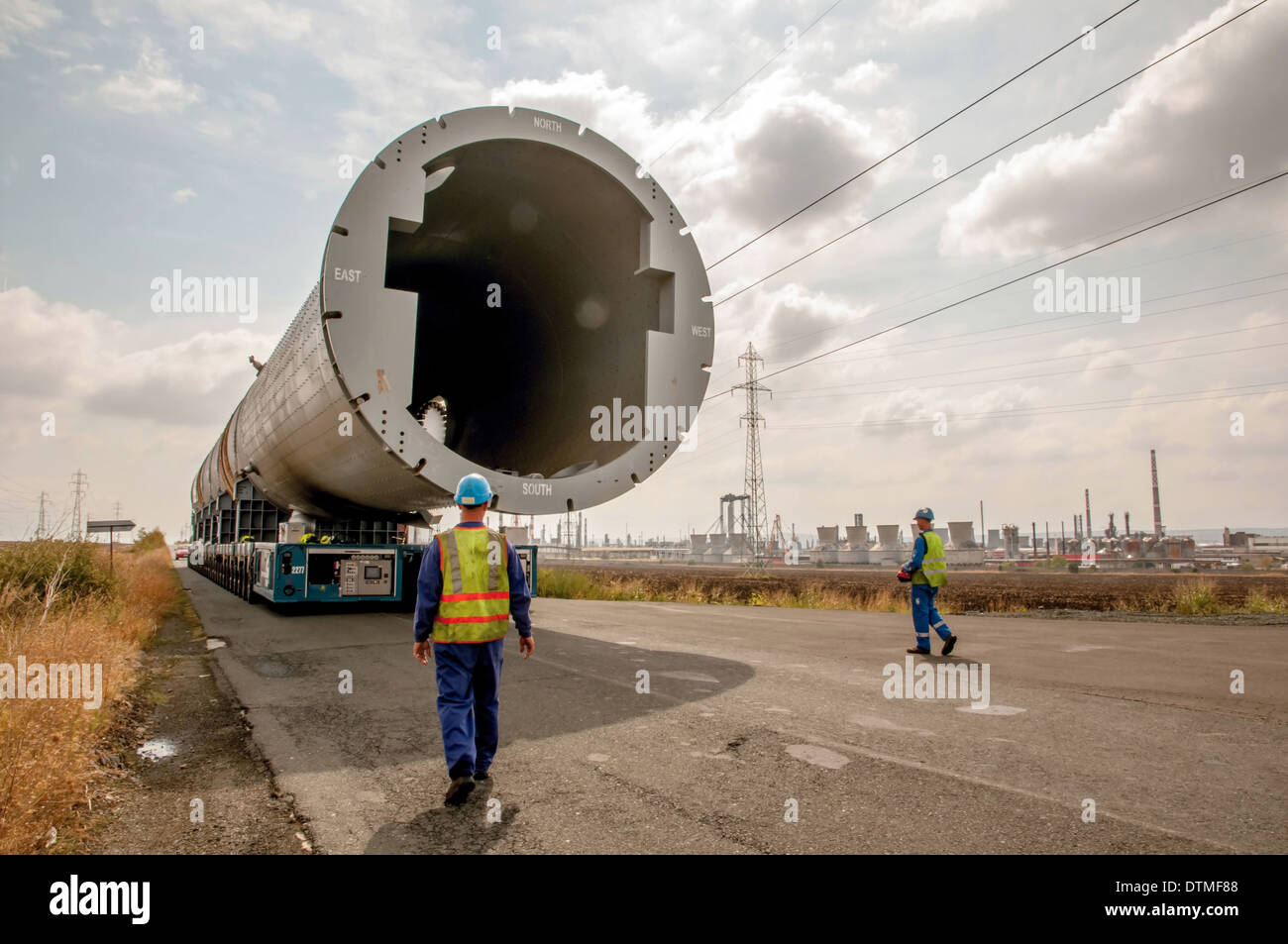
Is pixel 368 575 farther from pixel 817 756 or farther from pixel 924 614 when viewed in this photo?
pixel 817 756

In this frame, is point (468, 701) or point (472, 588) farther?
point (472, 588)

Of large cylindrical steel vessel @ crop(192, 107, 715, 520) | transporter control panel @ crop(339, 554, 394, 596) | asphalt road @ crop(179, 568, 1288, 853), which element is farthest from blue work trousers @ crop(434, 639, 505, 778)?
transporter control panel @ crop(339, 554, 394, 596)

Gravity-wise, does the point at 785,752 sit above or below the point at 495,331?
below

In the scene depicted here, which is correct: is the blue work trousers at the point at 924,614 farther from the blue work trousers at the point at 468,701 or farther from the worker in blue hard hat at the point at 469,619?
the blue work trousers at the point at 468,701

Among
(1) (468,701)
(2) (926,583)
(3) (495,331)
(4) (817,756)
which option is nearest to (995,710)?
(4) (817,756)

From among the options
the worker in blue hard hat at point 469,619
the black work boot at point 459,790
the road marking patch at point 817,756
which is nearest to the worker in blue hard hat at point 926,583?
the road marking patch at point 817,756

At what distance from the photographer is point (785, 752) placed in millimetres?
3898

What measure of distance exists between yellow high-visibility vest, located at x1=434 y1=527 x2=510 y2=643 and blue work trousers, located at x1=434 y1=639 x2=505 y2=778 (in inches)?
2.7

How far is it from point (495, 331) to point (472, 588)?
5.95 metres

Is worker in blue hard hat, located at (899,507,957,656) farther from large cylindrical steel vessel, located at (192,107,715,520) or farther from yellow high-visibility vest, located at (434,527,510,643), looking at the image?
yellow high-visibility vest, located at (434,527,510,643)

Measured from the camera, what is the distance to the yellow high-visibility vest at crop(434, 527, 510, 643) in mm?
3576
